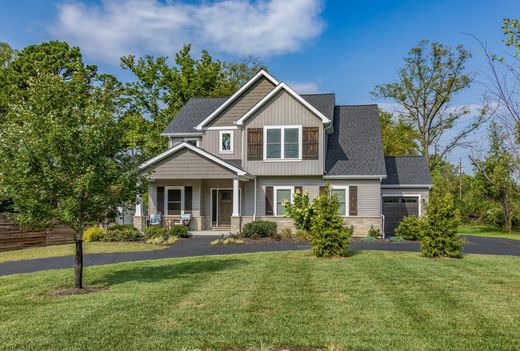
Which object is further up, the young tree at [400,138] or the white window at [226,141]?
the young tree at [400,138]

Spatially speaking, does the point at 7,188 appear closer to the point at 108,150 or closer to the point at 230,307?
the point at 108,150

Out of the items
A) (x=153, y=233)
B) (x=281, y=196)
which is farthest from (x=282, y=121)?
(x=153, y=233)

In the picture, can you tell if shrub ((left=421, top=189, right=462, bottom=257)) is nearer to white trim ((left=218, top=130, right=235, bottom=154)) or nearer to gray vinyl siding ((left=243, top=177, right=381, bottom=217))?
gray vinyl siding ((left=243, top=177, right=381, bottom=217))

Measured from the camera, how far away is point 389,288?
30.4ft

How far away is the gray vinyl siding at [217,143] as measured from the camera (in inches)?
1021

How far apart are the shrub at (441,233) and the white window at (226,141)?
14.0m

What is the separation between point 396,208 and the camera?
26250 millimetres

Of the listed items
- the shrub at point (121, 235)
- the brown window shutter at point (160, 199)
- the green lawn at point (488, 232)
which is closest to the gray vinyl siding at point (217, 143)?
the brown window shutter at point (160, 199)

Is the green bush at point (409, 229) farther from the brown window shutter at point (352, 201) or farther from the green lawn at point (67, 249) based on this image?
the green lawn at point (67, 249)

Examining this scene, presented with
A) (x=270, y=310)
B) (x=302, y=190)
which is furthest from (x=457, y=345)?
(x=302, y=190)

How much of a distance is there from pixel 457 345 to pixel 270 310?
2.95m

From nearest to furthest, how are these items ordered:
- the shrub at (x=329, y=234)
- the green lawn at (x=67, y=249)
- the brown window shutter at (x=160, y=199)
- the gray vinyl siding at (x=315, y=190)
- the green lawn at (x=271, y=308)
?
1. the green lawn at (x=271, y=308)
2. the shrub at (x=329, y=234)
3. the green lawn at (x=67, y=249)
4. the gray vinyl siding at (x=315, y=190)
5. the brown window shutter at (x=160, y=199)

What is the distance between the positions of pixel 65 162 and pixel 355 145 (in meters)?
19.2

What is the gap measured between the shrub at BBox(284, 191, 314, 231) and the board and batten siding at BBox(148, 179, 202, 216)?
209 inches
